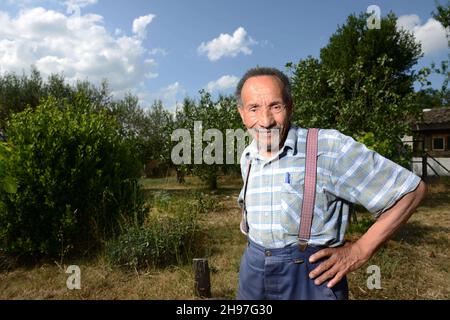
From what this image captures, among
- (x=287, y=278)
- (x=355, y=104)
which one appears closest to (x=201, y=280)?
(x=287, y=278)

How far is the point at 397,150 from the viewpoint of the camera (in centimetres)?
926

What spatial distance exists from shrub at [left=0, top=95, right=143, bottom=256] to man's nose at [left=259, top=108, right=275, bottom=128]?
179 inches

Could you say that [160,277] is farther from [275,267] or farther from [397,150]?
[397,150]

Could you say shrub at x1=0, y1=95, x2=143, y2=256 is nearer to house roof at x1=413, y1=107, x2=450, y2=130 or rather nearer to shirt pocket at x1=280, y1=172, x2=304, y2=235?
shirt pocket at x1=280, y1=172, x2=304, y2=235

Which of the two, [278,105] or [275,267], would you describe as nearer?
[275,267]

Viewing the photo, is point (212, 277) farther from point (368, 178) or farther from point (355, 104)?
point (355, 104)

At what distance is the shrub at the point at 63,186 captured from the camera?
5.53 meters

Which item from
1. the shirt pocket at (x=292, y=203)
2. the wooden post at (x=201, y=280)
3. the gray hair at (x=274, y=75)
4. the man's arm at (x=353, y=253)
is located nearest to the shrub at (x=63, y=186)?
the wooden post at (x=201, y=280)

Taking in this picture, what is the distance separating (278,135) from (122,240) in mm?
4245

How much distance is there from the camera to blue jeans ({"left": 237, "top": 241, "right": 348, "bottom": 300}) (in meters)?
1.67

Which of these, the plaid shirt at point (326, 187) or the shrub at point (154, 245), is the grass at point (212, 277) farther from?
the plaid shirt at point (326, 187)

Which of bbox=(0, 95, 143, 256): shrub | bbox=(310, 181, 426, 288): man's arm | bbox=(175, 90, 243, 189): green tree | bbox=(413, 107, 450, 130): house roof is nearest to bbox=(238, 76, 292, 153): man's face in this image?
bbox=(310, 181, 426, 288): man's arm

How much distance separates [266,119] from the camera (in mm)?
1878
